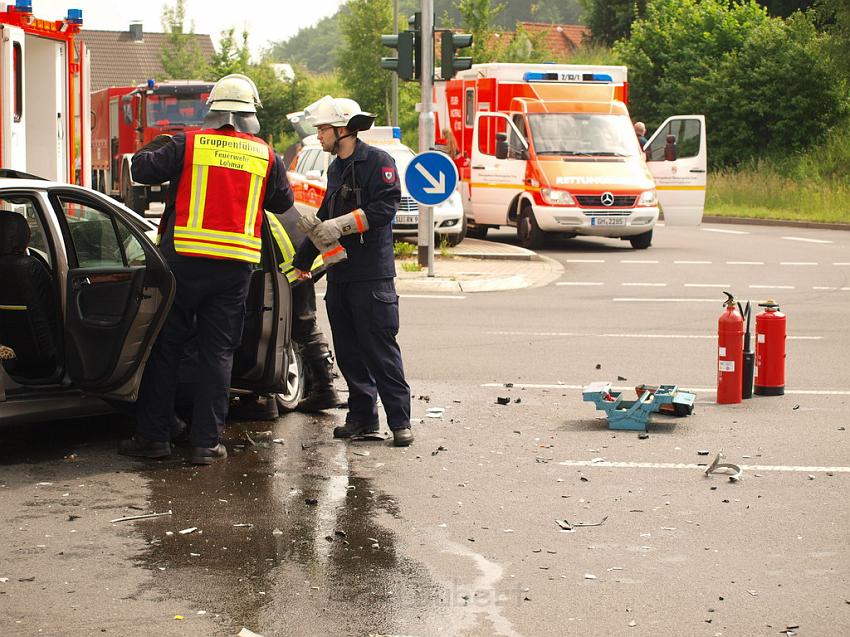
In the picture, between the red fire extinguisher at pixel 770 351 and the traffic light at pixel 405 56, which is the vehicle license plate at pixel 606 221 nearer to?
the traffic light at pixel 405 56

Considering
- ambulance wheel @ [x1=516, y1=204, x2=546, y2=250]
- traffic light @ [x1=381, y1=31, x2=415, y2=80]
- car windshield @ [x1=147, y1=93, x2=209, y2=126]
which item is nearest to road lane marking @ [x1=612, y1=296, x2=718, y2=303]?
traffic light @ [x1=381, y1=31, x2=415, y2=80]

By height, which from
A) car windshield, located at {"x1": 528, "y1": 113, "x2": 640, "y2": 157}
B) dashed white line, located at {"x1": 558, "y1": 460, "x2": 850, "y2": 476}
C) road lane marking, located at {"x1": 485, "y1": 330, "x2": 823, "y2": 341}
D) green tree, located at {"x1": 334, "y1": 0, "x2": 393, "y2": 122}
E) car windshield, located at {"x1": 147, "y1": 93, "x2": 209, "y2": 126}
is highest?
green tree, located at {"x1": 334, "y1": 0, "x2": 393, "y2": 122}

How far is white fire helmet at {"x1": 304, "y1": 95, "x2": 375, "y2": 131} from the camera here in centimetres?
795

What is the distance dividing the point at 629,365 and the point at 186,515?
17.5 ft

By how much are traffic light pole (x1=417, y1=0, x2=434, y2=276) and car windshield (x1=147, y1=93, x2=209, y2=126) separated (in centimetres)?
1605

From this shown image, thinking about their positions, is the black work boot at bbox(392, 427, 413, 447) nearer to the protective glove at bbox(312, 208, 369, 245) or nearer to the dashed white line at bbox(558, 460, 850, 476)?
the dashed white line at bbox(558, 460, 850, 476)

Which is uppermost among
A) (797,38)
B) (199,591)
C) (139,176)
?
(797,38)

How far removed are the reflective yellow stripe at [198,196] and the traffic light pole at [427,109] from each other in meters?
9.72

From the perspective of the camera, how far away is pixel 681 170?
74.4ft

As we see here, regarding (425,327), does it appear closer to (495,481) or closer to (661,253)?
(495,481)

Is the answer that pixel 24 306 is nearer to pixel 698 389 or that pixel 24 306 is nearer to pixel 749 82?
pixel 698 389

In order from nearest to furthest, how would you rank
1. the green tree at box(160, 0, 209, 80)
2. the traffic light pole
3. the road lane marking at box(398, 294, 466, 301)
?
the road lane marking at box(398, 294, 466, 301) → the traffic light pole → the green tree at box(160, 0, 209, 80)

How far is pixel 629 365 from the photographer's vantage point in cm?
1105

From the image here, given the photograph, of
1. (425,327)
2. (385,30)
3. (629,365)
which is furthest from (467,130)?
(385,30)
